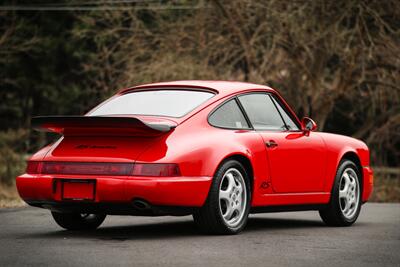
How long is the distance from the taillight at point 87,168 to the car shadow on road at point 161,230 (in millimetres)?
600

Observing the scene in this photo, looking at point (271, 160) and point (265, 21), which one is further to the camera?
point (265, 21)

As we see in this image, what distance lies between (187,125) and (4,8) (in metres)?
29.2

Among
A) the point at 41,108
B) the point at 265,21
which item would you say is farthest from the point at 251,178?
the point at 41,108

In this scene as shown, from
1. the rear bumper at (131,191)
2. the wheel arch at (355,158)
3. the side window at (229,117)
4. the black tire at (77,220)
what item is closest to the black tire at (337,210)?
the wheel arch at (355,158)

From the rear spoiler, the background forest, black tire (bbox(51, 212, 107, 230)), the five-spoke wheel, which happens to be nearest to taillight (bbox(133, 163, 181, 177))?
the rear spoiler

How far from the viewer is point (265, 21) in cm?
2403

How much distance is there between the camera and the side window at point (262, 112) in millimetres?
9570

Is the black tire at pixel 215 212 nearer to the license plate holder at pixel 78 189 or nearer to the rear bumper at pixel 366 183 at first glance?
the license plate holder at pixel 78 189

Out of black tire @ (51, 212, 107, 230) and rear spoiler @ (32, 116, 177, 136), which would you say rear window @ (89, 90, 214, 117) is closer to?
rear spoiler @ (32, 116, 177, 136)

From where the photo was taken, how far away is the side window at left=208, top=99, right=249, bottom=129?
900 cm

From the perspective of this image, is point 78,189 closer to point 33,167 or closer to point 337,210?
point 33,167

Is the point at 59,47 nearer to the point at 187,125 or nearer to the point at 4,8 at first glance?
the point at 4,8

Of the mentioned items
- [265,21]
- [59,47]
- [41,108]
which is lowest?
[41,108]

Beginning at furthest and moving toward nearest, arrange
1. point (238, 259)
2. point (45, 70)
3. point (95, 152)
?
point (45, 70) < point (95, 152) < point (238, 259)
